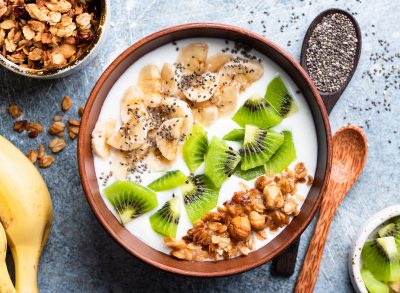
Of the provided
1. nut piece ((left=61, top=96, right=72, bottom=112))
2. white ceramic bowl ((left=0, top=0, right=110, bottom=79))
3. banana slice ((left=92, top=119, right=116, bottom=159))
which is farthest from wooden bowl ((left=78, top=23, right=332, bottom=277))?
nut piece ((left=61, top=96, right=72, bottom=112))

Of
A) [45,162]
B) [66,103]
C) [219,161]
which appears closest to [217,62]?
[219,161]

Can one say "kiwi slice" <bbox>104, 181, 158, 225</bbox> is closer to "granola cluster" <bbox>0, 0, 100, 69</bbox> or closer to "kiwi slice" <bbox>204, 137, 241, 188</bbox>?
"kiwi slice" <bbox>204, 137, 241, 188</bbox>

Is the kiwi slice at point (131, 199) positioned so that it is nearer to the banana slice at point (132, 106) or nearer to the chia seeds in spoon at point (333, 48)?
the banana slice at point (132, 106)

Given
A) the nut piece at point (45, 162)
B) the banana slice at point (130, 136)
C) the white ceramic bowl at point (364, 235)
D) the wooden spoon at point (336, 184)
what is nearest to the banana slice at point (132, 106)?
the banana slice at point (130, 136)

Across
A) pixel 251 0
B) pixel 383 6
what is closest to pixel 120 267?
pixel 251 0

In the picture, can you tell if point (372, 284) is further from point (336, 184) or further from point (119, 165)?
point (119, 165)

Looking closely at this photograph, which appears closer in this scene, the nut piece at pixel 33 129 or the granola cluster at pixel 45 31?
the granola cluster at pixel 45 31
